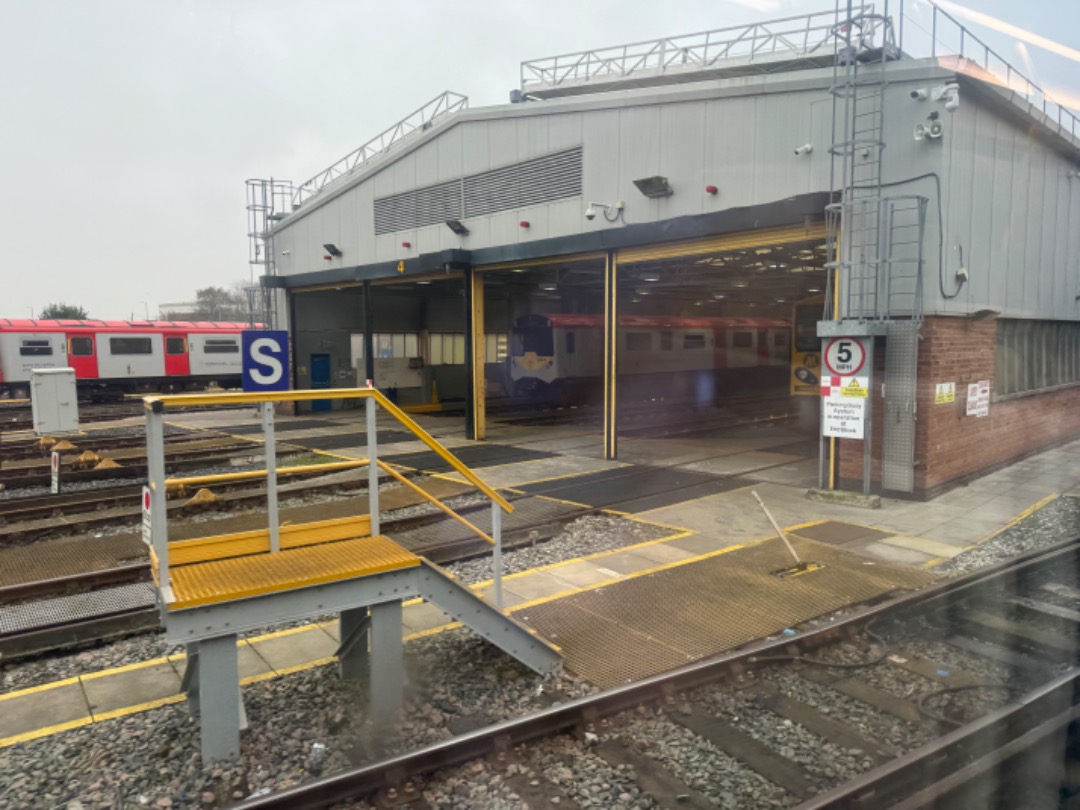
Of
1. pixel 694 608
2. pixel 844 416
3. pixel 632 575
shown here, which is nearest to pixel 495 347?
pixel 844 416

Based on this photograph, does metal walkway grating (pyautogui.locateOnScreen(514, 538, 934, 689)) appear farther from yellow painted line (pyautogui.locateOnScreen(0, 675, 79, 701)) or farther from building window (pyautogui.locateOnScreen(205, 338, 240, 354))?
building window (pyautogui.locateOnScreen(205, 338, 240, 354))

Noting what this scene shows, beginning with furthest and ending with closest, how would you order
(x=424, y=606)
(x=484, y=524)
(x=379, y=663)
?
(x=484, y=524), (x=424, y=606), (x=379, y=663)

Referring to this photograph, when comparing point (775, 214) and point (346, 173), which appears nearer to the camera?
point (775, 214)

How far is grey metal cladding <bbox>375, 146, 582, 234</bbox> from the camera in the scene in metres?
16.0

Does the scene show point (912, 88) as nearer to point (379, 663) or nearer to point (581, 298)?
point (379, 663)

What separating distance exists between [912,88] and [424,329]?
68.8ft

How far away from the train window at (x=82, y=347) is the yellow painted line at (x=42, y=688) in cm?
2824

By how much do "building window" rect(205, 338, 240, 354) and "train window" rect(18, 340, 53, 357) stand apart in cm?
574

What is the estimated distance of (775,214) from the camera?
11.8 m

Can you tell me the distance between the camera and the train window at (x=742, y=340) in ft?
99.4

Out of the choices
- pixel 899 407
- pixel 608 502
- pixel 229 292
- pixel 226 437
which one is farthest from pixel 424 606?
pixel 229 292

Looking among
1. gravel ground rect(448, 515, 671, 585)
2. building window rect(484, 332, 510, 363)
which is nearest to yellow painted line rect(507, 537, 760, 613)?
gravel ground rect(448, 515, 671, 585)

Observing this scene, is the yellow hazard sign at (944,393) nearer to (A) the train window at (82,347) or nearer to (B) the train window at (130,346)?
(B) the train window at (130,346)

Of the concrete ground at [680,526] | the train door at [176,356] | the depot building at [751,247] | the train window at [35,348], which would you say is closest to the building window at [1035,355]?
the depot building at [751,247]
